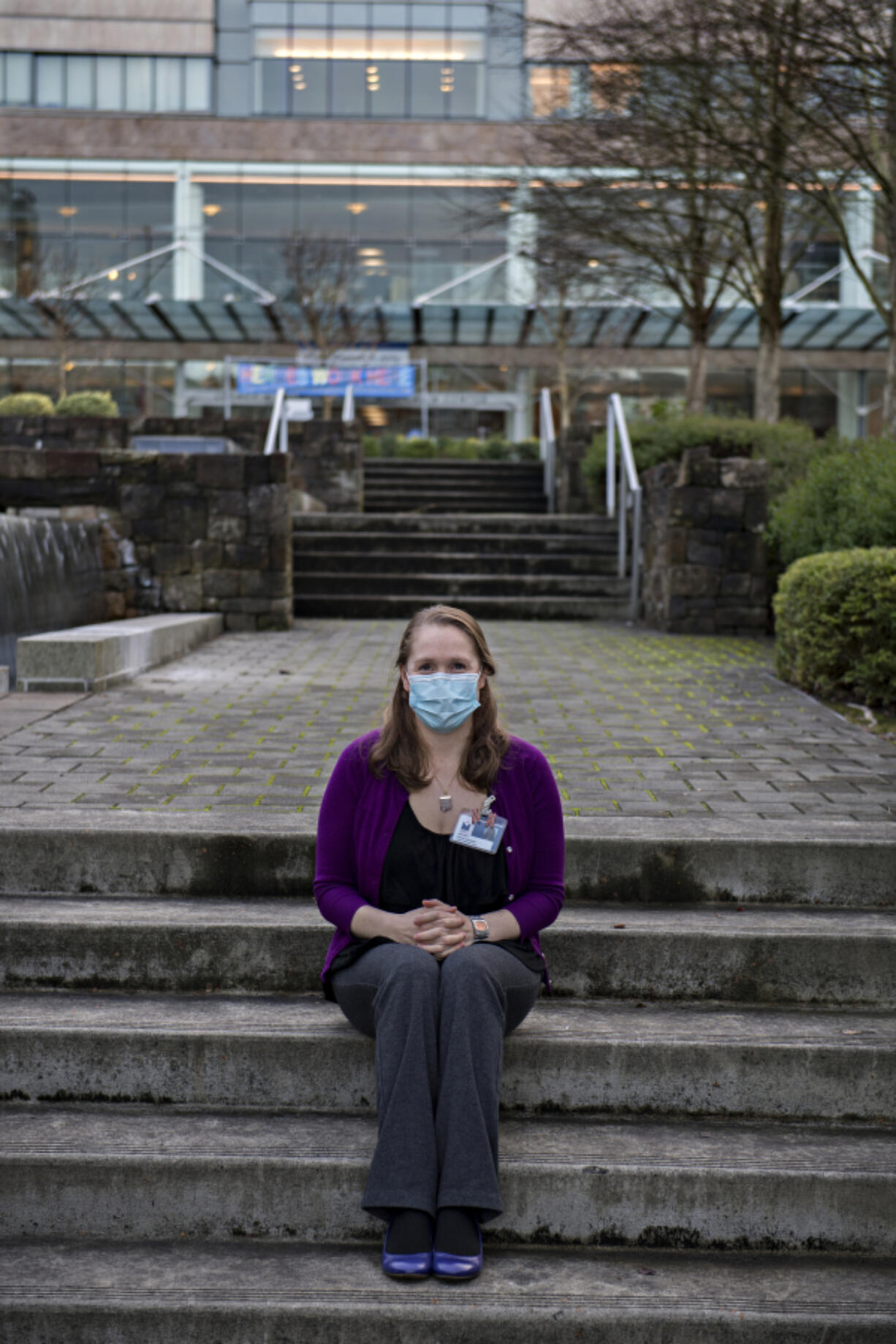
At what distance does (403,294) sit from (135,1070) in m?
29.3

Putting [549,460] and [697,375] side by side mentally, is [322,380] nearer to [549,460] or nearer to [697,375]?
[549,460]

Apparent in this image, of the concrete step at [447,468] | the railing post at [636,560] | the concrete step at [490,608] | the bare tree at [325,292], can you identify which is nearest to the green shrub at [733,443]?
the railing post at [636,560]

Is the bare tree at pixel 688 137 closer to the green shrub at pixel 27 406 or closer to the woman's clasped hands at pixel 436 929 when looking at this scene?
the green shrub at pixel 27 406

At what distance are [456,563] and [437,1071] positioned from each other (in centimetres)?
997

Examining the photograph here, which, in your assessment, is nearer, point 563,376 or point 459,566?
point 459,566

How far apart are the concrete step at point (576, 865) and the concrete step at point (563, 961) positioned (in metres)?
0.37

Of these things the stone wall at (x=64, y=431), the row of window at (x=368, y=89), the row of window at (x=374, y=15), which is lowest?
the stone wall at (x=64, y=431)

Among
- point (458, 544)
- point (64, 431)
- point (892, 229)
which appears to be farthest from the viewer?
point (64, 431)

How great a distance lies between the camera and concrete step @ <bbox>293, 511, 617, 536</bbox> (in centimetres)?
1341

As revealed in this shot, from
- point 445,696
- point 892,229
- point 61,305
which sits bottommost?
point 445,696

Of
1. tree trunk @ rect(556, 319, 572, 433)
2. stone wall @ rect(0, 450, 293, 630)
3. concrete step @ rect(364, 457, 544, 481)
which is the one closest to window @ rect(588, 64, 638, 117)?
concrete step @ rect(364, 457, 544, 481)

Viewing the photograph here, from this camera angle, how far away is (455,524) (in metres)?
13.5

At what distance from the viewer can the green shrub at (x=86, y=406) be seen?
1781 cm

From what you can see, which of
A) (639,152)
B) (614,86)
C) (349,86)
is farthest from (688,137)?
(349,86)
